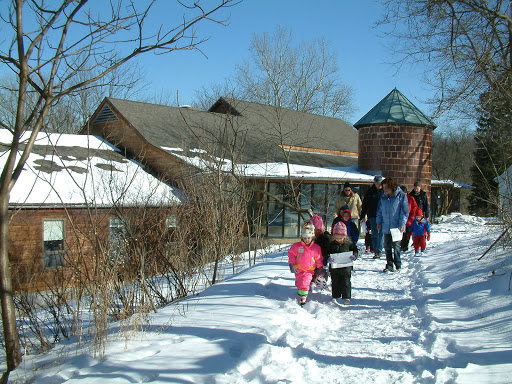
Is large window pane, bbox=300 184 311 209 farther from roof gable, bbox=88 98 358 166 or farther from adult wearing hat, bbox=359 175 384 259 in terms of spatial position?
adult wearing hat, bbox=359 175 384 259

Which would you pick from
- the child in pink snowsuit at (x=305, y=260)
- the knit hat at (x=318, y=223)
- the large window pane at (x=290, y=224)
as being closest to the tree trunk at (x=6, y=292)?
the child in pink snowsuit at (x=305, y=260)

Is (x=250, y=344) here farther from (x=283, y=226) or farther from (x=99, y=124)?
(x=99, y=124)

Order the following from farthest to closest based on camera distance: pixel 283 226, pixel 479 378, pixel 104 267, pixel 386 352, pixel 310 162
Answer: pixel 310 162 → pixel 283 226 → pixel 104 267 → pixel 386 352 → pixel 479 378

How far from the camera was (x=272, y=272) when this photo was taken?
8.22m

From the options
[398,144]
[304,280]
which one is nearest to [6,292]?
[304,280]

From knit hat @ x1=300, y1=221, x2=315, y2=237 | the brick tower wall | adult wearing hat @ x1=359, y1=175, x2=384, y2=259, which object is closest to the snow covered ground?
knit hat @ x1=300, y1=221, x2=315, y2=237

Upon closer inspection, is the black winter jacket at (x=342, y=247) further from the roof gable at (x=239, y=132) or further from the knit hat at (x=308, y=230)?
the roof gable at (x=239, y=132)

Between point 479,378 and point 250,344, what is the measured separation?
1942mm

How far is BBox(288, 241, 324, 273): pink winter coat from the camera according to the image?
245 inches

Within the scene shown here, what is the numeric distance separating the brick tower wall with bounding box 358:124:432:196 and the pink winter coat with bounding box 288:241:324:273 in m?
15.3

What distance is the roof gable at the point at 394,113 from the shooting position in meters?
20.9

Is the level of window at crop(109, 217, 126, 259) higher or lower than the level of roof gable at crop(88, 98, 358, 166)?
lower

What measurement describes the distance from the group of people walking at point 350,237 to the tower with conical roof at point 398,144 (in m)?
10.2

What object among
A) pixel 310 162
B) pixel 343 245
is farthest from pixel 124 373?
pixel 310 162
